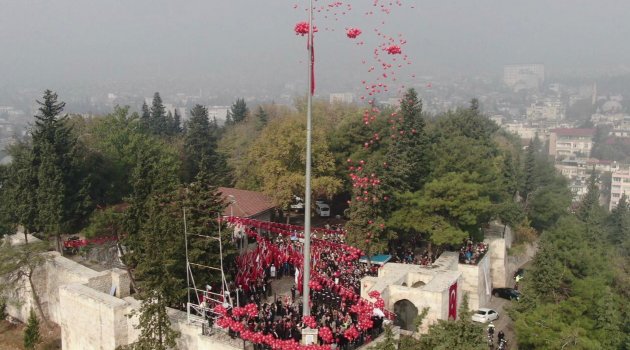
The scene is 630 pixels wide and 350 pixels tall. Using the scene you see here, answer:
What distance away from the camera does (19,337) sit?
70.4ft

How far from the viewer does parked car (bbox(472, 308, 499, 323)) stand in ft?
69.1

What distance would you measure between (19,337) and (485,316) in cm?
1773

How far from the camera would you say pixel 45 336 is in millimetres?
20781

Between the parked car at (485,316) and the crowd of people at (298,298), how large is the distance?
172 inches

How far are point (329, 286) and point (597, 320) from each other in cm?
943

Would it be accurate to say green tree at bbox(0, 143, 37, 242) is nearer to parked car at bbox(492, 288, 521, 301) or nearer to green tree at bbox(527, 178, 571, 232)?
parked car at bbox(492, 288, 521, 301)

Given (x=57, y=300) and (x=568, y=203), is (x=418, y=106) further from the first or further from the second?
(x=57, y=300)

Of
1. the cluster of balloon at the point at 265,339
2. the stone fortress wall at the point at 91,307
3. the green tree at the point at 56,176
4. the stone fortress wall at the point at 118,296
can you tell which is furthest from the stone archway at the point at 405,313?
the green tree at the point at 56,176

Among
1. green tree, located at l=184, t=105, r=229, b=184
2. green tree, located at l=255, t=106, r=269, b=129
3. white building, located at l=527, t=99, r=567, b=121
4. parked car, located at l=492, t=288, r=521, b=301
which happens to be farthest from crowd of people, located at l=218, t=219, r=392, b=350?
white building, located at l=527, t=99, r=567, b=121

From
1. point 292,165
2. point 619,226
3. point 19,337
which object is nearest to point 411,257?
point 292,165

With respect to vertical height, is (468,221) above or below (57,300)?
above

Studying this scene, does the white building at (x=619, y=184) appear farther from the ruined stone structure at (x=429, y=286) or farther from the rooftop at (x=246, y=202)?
the rooftop at (x=246, y=202)

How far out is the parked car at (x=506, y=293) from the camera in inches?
942

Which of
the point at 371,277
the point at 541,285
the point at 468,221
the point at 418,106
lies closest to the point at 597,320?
the point at 541,285
